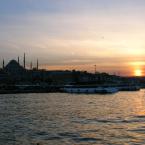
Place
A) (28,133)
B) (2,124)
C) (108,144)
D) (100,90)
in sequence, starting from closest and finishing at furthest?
1. (108,144)
2. (28,133)
3. (2,124)
4. (100,90)

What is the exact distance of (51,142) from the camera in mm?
28016

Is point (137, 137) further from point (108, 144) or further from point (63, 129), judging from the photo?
point (63, 129)

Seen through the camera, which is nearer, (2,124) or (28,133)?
(28,133)

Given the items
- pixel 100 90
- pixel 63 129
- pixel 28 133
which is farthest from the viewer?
pixel 100 90

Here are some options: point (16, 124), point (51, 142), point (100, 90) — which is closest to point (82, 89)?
point (100, 90)

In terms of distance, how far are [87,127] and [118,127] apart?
8.00 feet

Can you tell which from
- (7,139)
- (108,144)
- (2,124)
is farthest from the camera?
(2,124)

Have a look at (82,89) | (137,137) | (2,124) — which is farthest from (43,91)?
(137,137)

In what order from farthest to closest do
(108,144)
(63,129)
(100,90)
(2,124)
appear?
1. (100,90)
2. (2,124)
3. (63,129)
4. (108,144)

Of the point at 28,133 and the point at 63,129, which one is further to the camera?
the point at 63,129

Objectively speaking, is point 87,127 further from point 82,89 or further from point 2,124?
point 82,89

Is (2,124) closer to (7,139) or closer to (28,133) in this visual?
(28,133)

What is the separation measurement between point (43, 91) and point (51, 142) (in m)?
124

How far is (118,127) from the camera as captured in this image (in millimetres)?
35438
